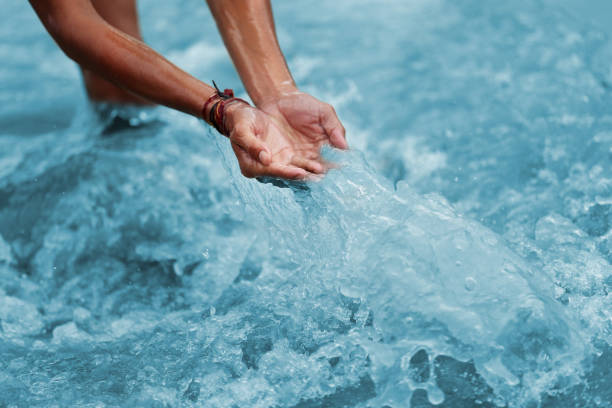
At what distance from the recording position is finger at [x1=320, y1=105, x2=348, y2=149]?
74.0 inches

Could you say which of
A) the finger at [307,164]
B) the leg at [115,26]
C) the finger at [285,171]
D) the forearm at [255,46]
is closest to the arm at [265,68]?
the forearm at [255,46]

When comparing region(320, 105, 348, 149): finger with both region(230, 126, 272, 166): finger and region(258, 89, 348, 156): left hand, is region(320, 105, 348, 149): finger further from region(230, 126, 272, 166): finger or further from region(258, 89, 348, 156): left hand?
region(230, 126, 272, 166): finger

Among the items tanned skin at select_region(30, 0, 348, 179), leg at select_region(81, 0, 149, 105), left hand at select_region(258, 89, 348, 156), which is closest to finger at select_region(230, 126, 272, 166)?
tanned skin at select_region(30, 0, 348, 179)

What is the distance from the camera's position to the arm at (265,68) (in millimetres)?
1925

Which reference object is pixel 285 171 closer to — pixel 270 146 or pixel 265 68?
pixel 270 146

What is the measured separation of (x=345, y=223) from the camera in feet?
6.17

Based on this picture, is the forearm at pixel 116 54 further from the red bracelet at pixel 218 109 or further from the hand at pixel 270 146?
the hand at pixel 270 146

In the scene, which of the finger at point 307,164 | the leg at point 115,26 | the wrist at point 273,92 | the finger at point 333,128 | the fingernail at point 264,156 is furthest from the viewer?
the leg at point 115,26

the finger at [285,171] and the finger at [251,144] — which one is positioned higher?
the finger at [251,144]

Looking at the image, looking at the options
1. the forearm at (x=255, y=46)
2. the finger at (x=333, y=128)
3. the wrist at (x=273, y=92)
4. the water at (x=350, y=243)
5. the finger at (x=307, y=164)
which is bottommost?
the water at (x=350, y=243)

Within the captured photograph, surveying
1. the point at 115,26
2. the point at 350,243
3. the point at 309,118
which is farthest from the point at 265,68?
the point at 115,26

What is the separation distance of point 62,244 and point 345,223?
3.55 ft

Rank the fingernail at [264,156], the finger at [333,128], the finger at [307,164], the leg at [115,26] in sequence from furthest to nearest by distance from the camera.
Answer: the leg at [115,26]
the finger at [333,128]
the finger at [307,164]
the fingernail at [264,156]

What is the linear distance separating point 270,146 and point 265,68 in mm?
313
